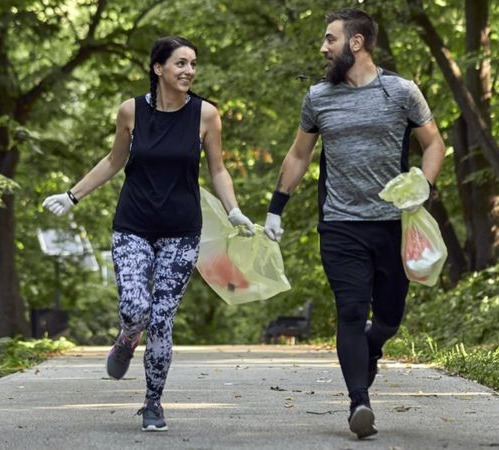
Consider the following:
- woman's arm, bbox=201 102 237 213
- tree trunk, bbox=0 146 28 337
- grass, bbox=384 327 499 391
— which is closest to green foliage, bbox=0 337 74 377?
grass, bbox=384 327 499 391

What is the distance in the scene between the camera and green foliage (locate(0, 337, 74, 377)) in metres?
14.8

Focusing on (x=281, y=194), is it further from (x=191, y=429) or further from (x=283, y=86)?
(x=283, y=86)

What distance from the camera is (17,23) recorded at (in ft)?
73.6

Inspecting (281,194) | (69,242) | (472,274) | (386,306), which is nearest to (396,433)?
(386,306)

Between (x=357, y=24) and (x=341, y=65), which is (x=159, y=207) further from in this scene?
(x=357, y=24)

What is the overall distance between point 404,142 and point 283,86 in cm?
1611

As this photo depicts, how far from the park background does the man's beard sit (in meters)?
8.22

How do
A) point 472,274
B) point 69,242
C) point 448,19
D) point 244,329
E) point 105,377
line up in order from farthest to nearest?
1. point 244,329
2. point 69,242
3. point 448,19
4. point 472,274
5. point 105,377

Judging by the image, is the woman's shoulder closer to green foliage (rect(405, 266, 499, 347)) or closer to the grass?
the grass

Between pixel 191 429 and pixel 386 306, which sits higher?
pixel 386 306

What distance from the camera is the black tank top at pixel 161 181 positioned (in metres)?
7.99

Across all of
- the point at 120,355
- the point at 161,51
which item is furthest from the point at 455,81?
the point at 120,355

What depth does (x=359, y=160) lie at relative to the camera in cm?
778

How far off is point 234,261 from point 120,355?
924mm
